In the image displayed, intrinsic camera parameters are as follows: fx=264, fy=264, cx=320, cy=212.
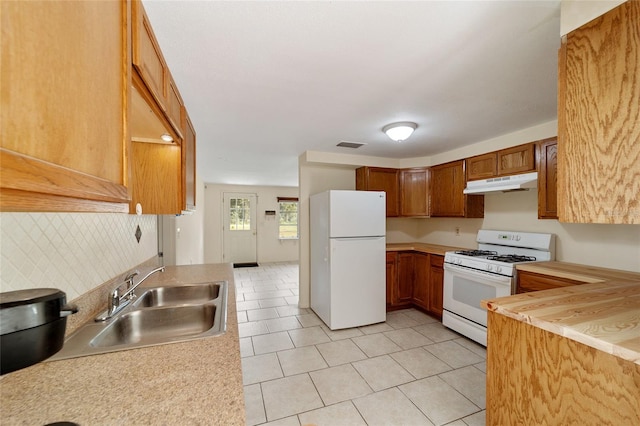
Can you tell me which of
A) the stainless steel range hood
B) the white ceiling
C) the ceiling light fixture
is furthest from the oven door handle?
the ceiling light fixture

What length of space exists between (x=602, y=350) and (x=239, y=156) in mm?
4041

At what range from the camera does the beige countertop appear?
6.58 ft

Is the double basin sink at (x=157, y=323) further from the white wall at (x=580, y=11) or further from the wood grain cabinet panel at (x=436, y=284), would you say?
the wood grain cabinet panel at (x=436, y=284)

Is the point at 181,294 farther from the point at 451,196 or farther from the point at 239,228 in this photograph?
the point at 239,228

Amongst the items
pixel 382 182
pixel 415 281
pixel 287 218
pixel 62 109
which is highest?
pixel 382 182

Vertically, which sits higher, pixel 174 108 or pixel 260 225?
pixel 174 108

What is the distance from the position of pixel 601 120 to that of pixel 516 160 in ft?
6.93

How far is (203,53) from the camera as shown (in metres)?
1.48

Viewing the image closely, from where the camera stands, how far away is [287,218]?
7.94 m

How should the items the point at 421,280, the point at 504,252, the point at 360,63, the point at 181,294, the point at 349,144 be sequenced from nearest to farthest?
the point at 360,63
the point at 181,294
the point at 504,252
the point at 349,144
the point at 421,280

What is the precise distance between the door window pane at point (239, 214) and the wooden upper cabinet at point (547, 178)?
648cm

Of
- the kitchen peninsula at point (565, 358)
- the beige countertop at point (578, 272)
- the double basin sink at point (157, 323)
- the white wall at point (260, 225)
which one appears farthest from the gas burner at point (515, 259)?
the white wall at point (260, 225)

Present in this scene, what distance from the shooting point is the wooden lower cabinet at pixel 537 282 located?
2141 millimetres

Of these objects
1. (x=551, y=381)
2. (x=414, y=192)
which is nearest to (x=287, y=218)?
(x=414, y=192)
